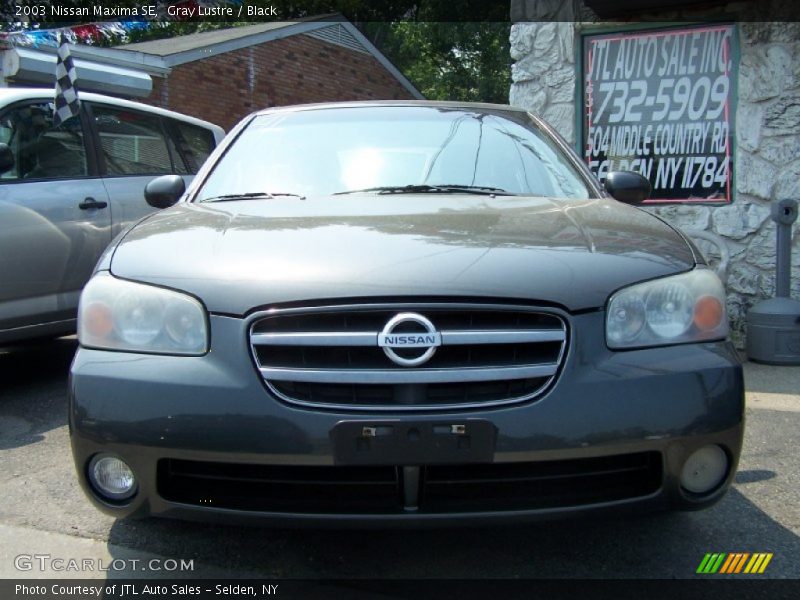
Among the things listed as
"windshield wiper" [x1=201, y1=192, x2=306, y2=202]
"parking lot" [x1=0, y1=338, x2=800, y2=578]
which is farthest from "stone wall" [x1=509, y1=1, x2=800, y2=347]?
"windshield wiper" [x1=201, y1=192, x2=306, y2=202]

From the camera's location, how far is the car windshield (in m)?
3.21

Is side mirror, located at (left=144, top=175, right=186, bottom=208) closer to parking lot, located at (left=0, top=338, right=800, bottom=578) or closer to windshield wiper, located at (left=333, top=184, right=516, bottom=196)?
windshield wiper, located at (left=333, top=184, right=516, bottom=196)

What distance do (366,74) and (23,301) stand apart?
16.1m

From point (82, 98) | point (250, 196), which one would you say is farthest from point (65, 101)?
point (250, 196)

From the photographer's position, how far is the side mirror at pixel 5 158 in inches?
176

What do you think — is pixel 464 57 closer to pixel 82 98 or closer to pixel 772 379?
pixel 82 98

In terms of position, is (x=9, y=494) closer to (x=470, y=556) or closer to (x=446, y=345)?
(x=470, y=556)

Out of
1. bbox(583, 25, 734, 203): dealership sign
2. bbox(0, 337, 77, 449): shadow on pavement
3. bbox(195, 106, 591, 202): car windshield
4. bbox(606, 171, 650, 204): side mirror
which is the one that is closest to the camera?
bbox(195, 106, 591, 202): car windshield

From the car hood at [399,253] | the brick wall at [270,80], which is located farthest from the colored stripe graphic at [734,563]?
the brick wall at [270,80]

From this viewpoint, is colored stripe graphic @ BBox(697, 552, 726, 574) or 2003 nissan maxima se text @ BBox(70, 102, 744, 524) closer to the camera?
2003 nissan maxima se text @ BBox(70, 102, 744, 524)

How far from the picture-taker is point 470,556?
8.56 ft

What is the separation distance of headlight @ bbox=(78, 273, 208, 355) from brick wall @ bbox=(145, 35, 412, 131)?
12547mm

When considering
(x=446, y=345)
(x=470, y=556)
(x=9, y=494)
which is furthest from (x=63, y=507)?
(x=446, y=345)

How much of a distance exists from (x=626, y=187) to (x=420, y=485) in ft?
6.14
